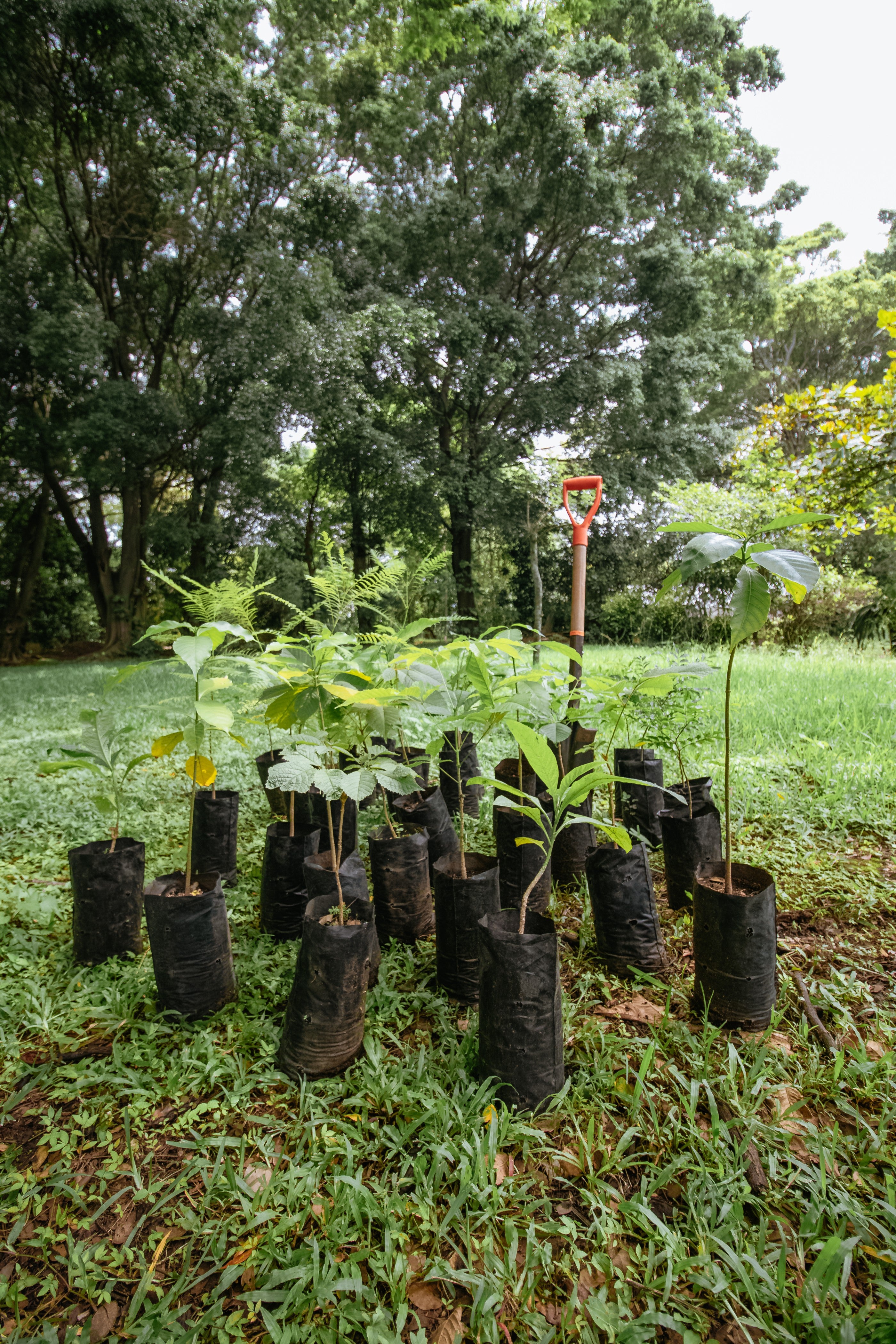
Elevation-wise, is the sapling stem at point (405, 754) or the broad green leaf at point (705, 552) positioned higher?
the broad green leaf at point (705, 552)

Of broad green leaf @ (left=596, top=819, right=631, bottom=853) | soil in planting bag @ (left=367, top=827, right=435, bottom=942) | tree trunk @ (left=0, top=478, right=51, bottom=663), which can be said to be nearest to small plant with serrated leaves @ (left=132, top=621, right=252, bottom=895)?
soil in planting bag @ (left=367, top=827, right=435, bottom=942)

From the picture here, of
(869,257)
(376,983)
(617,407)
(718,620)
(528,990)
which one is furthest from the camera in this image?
(869,257)

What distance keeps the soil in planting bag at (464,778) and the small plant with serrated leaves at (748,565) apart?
128 cm

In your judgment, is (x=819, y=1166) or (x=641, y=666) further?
(x=641, y=666)

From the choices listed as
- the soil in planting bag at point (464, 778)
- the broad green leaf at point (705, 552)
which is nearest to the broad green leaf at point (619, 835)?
the broad green leaf at point (705, 552)

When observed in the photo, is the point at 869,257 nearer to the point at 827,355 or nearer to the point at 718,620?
the point at 827,355

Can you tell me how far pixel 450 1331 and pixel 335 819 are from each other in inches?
49.5

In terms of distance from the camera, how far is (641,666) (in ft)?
7.33

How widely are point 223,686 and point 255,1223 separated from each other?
797mm

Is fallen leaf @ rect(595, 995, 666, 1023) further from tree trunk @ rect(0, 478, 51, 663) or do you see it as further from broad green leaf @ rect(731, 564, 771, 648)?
tree trunk @ rect(0, 478, 51, 663)

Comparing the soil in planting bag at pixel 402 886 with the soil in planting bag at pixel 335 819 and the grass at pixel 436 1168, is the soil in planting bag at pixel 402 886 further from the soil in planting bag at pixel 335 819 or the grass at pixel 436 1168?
the soil in planting bag at pixel 335 819

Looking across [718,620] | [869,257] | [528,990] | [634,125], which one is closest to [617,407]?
[634,125]

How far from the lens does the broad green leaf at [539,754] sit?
104 cm

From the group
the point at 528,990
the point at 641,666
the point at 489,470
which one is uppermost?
the point at 489,470
